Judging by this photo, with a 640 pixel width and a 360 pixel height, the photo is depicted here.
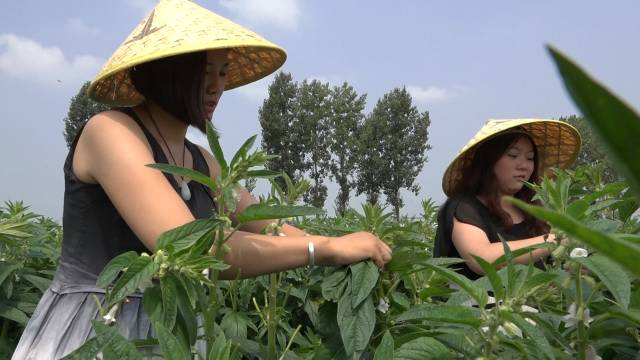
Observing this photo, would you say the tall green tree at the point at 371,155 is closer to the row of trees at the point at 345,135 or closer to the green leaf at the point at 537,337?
the row of trees at the point at 345,135

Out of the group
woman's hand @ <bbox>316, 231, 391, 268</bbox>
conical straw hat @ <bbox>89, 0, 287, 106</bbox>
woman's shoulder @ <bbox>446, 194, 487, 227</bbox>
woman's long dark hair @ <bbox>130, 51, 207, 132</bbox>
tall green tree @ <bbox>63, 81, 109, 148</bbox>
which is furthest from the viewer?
tall green tree @ <bbox>63, 81, 109, 148</bbox>

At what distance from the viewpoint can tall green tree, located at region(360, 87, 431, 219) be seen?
115 ft

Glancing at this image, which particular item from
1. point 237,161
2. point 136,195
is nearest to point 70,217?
point 136,195

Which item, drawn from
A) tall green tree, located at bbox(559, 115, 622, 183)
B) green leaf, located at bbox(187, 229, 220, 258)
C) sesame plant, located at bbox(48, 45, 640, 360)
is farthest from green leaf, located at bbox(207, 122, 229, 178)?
tall green tree, located at bbox(559, 115, 622, 183)

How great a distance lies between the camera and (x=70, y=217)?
160cm

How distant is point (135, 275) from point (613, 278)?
688 mm

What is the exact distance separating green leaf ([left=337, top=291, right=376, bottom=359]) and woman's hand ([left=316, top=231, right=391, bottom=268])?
0.10 metres

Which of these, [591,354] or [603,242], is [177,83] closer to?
[591,354]

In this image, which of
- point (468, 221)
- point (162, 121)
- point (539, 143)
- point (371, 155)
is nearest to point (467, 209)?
point (468, 221)

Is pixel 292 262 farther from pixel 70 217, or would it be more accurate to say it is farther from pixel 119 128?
pixel 70 217

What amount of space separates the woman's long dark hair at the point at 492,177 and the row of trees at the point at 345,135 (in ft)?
104

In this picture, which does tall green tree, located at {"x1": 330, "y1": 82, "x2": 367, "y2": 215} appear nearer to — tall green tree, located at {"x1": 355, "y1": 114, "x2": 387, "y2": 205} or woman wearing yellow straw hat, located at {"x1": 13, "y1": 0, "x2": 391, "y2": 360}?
tall green tree, located at {"x1": 355, "y1": 114, "x2": 387, "y2": 205}

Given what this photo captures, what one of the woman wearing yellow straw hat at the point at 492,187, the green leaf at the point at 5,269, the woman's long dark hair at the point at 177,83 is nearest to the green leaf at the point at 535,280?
the woman's long dark hair at the point at 177,83

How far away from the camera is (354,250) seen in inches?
49.9
